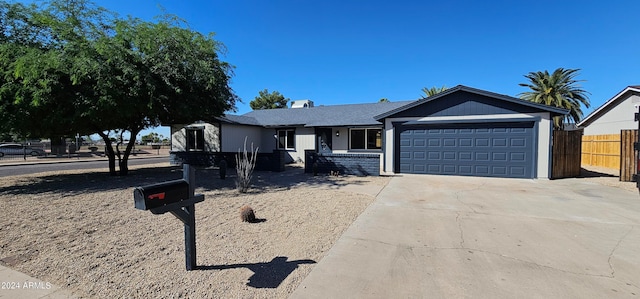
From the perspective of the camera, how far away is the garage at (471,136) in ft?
34.3

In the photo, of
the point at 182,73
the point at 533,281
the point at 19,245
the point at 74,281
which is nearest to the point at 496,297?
the point at 533,281

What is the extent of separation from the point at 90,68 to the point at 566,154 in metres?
16.7

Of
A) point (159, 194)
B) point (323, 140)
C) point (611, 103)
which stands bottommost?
point (159, 194)

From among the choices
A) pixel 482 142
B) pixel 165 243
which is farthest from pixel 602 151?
pixel 165 243

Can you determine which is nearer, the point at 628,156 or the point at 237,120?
the point at 628,156

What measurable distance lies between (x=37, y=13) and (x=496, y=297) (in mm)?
13141

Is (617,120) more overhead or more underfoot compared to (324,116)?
more underfoot

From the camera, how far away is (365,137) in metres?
16.4

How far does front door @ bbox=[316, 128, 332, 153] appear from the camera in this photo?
1715 cm

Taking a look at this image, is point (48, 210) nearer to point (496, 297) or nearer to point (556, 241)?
point (496, 297)

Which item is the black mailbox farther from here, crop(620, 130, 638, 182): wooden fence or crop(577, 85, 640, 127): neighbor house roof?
crop(577, 85, 640, 127): neighbor house roof

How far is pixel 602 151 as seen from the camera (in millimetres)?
15711

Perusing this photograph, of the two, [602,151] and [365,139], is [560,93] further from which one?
[365,139]

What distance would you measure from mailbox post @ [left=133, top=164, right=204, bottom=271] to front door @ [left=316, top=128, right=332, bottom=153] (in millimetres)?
14114
